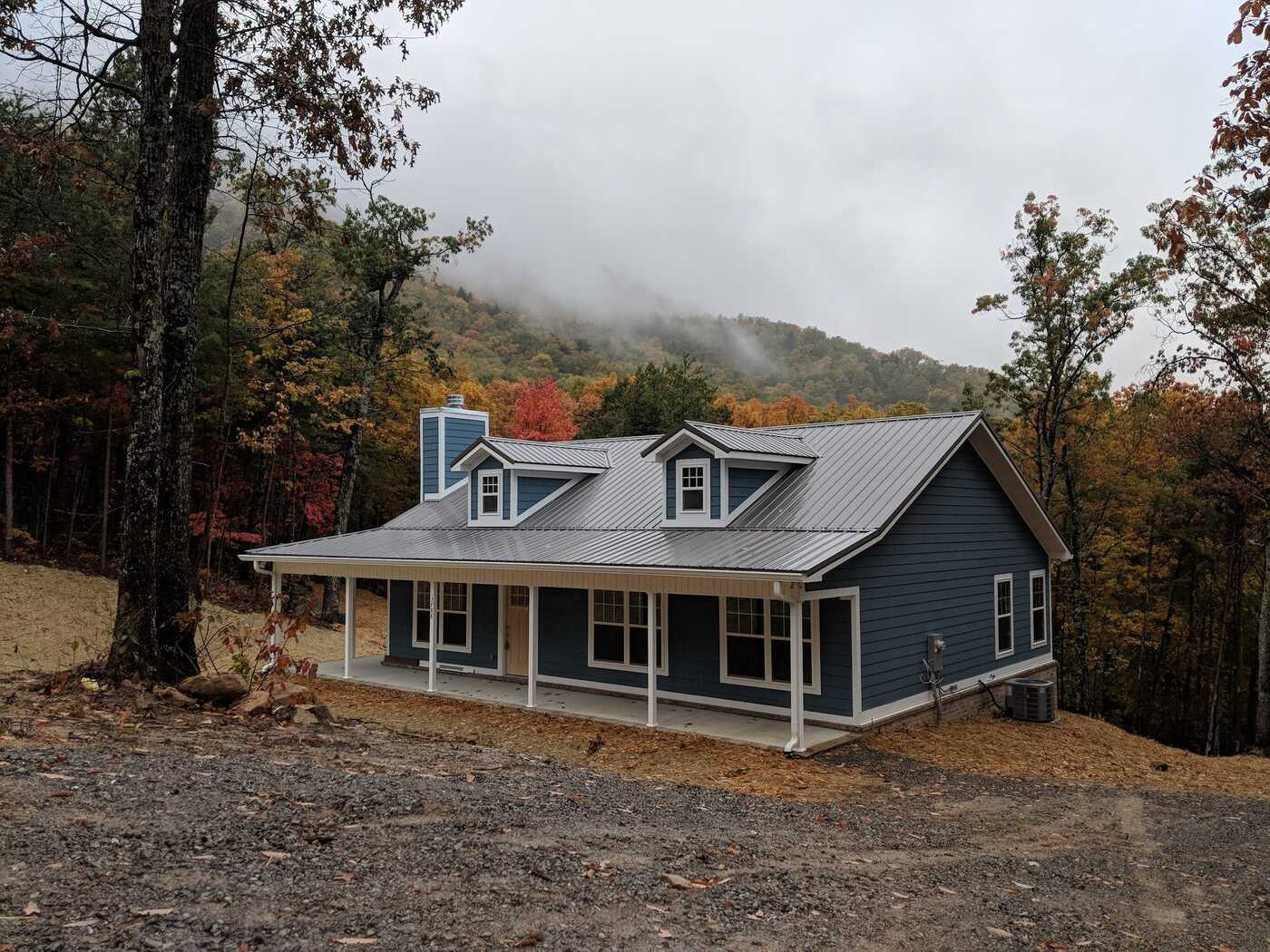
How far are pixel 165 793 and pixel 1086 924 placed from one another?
6.25 m

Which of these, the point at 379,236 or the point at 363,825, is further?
the point at 379,236

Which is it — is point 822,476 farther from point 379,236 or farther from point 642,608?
point 379,236

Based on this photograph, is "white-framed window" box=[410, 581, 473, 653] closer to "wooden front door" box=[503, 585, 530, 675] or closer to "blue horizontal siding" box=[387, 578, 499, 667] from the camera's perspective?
"blue horizontal siding" box=[387, 578, 499, 667]

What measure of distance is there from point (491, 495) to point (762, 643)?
723 cm

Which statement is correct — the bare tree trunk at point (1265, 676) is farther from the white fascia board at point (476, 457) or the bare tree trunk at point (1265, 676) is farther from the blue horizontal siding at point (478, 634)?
the white fascia board at point (476, 457)

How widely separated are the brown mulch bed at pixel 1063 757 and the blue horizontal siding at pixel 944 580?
828 mm

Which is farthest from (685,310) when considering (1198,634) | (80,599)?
(80,599)

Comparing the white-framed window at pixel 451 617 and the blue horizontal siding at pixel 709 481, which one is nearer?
the blue horizontal siding at pixel 709 481

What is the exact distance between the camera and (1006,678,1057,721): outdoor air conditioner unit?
1559 cm

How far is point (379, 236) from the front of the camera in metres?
25.4

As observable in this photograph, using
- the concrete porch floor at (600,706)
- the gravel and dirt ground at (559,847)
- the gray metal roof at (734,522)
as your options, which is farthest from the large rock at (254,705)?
the concrete porch floor at (600,706)

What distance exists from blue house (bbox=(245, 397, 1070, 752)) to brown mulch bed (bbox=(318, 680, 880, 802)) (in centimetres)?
65

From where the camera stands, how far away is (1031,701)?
51.3ft

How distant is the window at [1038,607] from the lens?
18188 millimetres
